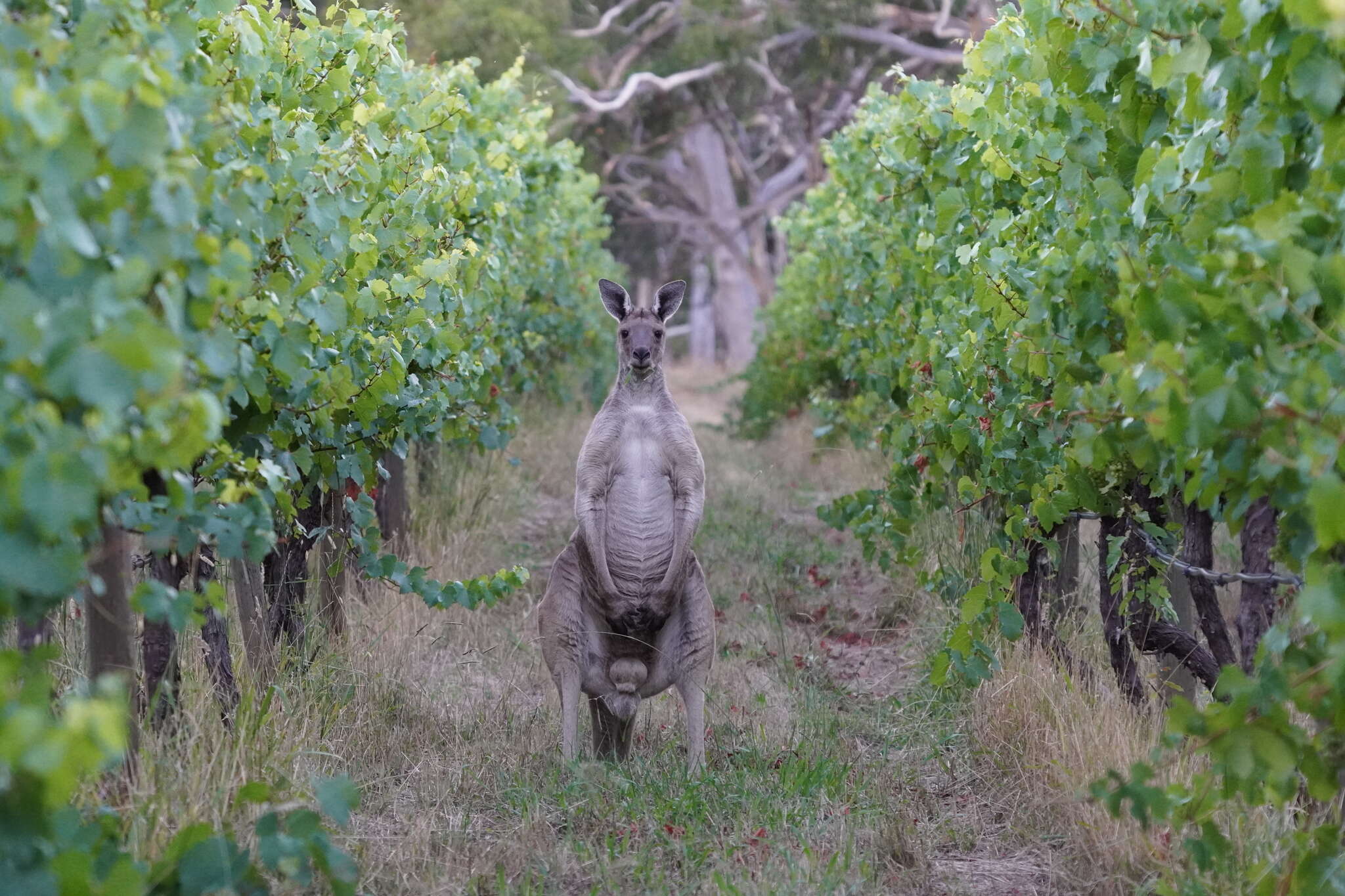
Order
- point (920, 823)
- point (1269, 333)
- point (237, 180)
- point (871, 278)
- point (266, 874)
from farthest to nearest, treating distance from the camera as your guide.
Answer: point (871, 278), point (920, 823), point (266, 874), point (237, 180), point (1269, 333)

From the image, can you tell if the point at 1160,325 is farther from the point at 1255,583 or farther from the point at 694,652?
the point at 694,652

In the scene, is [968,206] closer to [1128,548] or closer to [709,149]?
[1128,548]

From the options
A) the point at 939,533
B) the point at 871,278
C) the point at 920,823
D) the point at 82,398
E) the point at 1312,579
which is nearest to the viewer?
the point at 82,398

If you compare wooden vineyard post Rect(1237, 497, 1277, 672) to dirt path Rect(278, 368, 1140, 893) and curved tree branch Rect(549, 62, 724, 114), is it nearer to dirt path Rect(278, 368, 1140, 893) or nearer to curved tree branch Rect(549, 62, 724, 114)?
dirt path Rect(278, 368, 1140, 893)

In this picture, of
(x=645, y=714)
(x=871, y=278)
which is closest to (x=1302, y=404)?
(x=645, y=714)

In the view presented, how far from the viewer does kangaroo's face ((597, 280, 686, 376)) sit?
5492mm

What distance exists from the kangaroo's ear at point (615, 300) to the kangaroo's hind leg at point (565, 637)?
123 centimetres

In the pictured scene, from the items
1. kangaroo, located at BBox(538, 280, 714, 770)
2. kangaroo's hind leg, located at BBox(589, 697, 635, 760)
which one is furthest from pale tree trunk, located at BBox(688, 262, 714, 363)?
kangaroo's hind leg, located at BBox(589, 697, 635, 760)

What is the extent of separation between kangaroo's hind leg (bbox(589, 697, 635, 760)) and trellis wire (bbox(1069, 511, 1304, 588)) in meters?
1.91

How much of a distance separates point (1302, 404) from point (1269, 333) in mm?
237

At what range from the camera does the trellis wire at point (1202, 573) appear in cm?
329

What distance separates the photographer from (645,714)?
230 inches

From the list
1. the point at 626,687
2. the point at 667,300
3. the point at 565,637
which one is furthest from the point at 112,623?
the point at 667,300

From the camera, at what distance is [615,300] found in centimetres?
582
